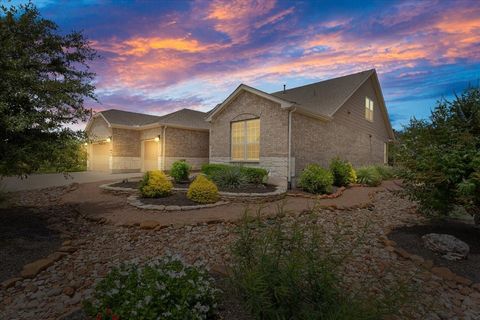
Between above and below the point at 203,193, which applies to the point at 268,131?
above

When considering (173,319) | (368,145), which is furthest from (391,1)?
(368,145)

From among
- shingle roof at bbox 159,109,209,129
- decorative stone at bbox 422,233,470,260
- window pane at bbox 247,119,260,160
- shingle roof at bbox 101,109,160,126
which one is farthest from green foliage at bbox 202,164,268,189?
shingle roof at bbox 101,109,160,126

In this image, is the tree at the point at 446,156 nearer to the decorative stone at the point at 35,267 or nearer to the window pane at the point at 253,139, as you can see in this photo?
the decorative stone at the point at 35,267

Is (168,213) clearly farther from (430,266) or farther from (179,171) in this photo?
(430,266)

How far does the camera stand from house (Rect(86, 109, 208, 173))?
18156 mm

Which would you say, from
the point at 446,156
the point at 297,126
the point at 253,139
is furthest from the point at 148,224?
the point at 297,126

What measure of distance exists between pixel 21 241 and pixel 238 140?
1005 cm

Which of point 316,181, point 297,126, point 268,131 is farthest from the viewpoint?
point 268,131

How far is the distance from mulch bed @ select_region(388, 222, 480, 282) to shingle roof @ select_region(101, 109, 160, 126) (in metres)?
17.7

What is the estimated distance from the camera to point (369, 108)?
60.4 ft

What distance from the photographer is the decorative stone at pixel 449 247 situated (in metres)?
4.54

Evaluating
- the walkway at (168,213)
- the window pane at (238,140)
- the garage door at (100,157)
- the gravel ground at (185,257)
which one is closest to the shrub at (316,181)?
the walkway at (168,213)

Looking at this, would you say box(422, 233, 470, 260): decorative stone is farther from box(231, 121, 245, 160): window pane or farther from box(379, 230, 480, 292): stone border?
box(231, 121, 245, 160): window pane

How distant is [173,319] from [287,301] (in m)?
1.00
